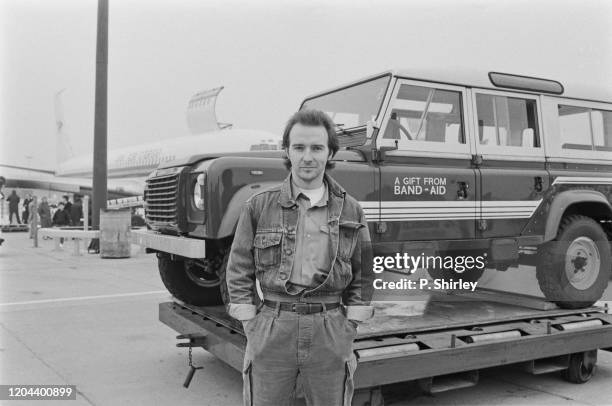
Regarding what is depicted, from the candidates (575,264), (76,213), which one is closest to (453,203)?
(575,264)

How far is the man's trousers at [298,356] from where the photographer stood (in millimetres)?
2320

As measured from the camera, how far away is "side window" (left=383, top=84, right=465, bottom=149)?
4.96 meters

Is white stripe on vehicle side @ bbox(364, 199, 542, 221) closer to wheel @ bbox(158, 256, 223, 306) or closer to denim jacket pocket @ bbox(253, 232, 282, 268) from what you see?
wheel @ bbox(158, 256, 223, 306)

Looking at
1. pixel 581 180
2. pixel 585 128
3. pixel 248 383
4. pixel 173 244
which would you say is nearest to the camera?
pixel 248 383

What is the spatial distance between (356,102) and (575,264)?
8.37 feet

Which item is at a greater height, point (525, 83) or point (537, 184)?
point (525, 83)

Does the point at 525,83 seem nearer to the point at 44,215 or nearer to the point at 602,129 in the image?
the point at 602,129

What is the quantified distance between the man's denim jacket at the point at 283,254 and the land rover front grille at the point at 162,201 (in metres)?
2.11

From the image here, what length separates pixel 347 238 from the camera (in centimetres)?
246

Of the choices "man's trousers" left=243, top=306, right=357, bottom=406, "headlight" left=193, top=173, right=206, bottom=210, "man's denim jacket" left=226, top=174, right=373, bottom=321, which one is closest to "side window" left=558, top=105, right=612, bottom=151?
"headlight" left=193, top=173, right=206, bottom=210

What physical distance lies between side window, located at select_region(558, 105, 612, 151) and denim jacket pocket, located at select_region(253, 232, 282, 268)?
4.28 m

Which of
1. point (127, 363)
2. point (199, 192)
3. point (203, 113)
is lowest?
point (127, 363)

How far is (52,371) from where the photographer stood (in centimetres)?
474

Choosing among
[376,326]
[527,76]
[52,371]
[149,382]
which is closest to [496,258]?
[376,326]
